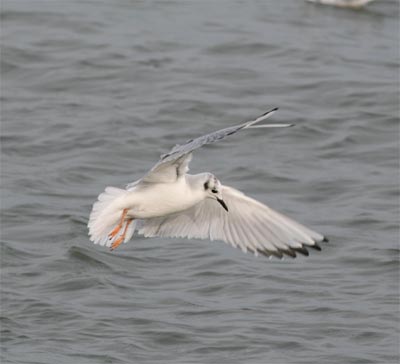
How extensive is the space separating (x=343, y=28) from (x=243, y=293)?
7630 millimetres

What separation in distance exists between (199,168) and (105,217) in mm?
4415

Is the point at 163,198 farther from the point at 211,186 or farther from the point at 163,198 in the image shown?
the point at 211,186

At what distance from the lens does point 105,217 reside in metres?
6.99

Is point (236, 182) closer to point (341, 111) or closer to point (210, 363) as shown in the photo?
point (341, 111)

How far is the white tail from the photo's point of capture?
695 cm

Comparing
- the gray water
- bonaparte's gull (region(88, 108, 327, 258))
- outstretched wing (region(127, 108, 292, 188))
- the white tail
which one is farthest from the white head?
the gray water

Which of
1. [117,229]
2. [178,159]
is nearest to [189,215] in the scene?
[117,229]

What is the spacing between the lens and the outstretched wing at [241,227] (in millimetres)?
7016

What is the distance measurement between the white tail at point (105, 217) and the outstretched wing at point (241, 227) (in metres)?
0.60

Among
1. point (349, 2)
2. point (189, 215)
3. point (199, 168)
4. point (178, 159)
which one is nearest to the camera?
point (178, 159)

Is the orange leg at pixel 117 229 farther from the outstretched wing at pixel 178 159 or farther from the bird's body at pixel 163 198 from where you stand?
the outstretched wing at pixel 178 159

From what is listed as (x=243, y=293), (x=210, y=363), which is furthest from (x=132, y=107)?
(x=210, y=363)

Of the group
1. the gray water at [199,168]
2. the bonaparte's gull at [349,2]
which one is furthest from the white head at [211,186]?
Answer: the bonaparte's gull at [349,2]

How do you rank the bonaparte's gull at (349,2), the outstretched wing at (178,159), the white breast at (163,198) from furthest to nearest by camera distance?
the bonaparte's gull at (349,2)
the white breast at (163,198)
the outstretched wing at (178,159)
